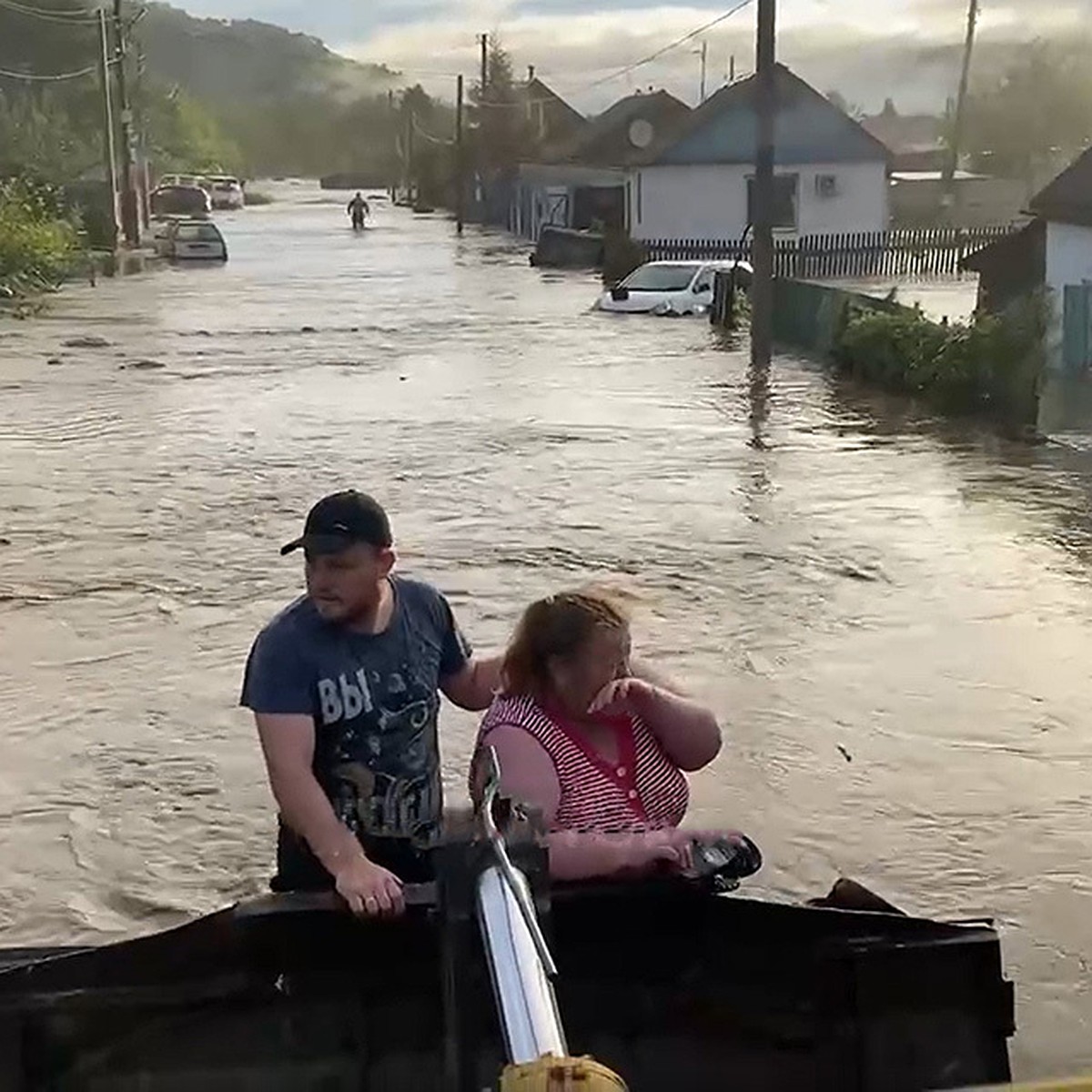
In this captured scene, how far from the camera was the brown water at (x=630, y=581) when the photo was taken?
6.58 meters

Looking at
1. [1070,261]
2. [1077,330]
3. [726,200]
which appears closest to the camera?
[1077,330]

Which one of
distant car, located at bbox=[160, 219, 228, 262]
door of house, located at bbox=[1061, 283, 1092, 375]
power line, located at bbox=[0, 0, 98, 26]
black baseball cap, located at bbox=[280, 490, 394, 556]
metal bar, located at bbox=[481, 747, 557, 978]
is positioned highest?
power line, located at bbox=[0, 0, 98, 26]

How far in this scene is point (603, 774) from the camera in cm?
394

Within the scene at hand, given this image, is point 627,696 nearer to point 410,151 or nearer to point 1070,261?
point 1070,261

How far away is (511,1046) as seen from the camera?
2205mm

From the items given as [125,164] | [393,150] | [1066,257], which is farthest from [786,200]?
[393,150]

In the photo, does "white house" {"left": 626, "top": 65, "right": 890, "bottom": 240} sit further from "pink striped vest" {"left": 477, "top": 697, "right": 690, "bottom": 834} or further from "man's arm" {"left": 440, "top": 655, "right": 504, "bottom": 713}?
"pink striped vest" {"left": 477, "top": 697, "right": 690, "bottom": 834}

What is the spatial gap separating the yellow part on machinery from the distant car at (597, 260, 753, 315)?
28.6m

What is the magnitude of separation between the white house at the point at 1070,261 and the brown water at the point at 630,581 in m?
1.96

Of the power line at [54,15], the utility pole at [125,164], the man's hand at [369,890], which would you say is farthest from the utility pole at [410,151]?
the man's hand at [369,890]

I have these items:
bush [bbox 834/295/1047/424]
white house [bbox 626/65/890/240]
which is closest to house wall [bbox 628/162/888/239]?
white house [bbox 626/65/890/240]

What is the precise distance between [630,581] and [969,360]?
1229 centimetres

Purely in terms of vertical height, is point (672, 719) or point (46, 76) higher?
point (46, 76)

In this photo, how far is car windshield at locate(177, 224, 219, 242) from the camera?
47281mm
